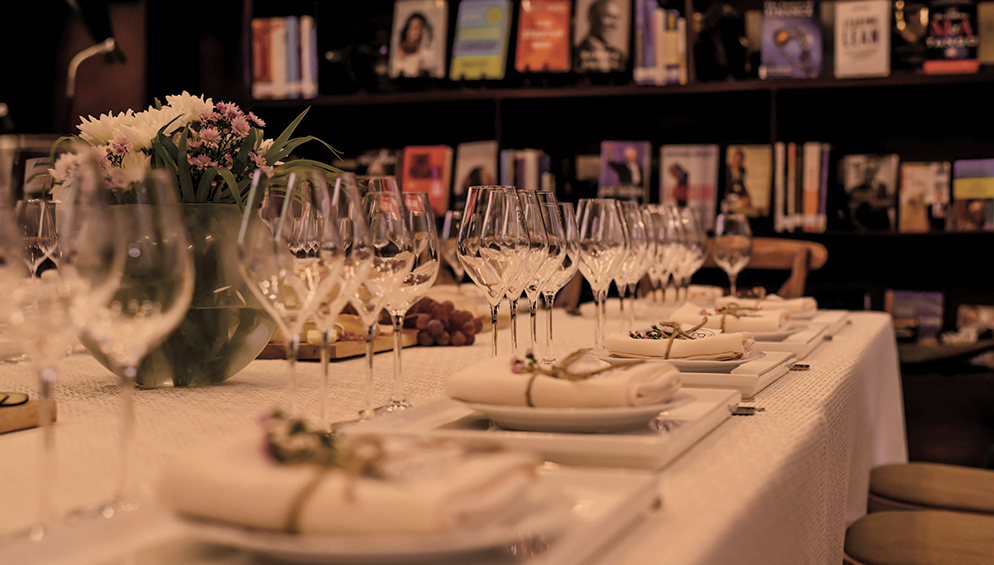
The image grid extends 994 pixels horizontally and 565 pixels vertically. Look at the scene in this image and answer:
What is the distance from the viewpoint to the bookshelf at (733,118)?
128 inches

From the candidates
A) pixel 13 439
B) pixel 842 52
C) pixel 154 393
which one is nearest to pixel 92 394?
pixel 154 393

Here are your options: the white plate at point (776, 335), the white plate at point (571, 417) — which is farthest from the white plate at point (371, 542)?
the white plate at point (776, 335)

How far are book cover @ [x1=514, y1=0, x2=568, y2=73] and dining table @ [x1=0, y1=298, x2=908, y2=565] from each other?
2130 millimetres

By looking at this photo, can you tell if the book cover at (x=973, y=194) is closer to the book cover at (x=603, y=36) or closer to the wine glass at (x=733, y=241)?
the book cover at (x=603, y=36)

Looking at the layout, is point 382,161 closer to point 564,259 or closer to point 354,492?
point 564,259

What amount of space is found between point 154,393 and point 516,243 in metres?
0.44

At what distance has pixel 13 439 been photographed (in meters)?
0.79

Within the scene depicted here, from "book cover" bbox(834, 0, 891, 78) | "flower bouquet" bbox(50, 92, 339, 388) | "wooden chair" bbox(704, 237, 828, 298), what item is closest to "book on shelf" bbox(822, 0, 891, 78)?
"book cover" bbox(834, 0, 891, 78)

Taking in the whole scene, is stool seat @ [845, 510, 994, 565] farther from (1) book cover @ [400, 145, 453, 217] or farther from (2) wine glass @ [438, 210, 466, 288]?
(1) book cover @ [400, 145, 453, 217]

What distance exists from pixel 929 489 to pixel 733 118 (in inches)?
83.7

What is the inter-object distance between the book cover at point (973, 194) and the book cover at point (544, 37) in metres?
1.42

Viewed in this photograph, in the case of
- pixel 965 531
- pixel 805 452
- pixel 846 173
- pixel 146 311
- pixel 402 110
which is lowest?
pixel 965 531

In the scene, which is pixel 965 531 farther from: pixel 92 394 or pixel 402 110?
pixel 402 110

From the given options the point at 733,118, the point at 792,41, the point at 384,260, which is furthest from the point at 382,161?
the point at 384,260
